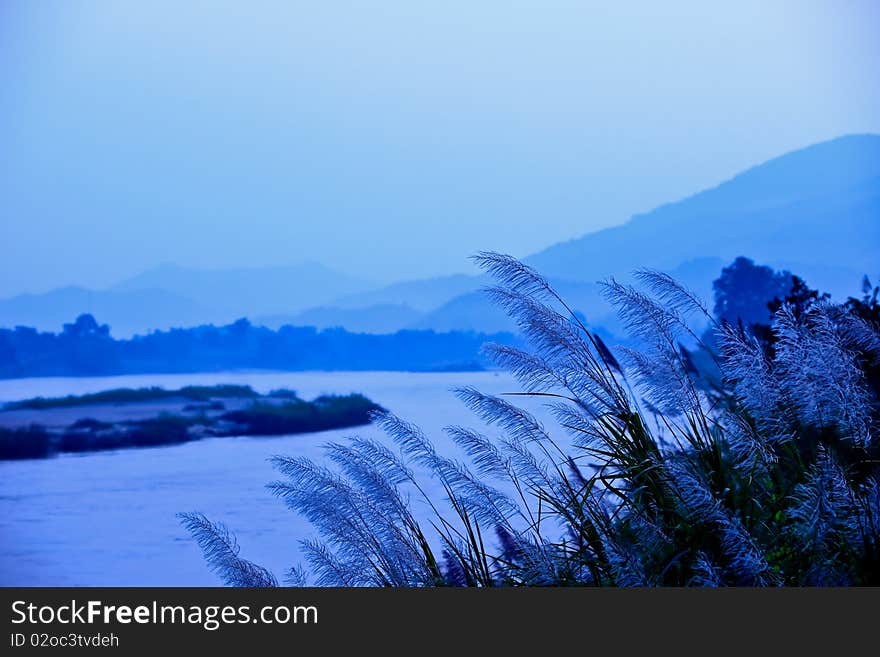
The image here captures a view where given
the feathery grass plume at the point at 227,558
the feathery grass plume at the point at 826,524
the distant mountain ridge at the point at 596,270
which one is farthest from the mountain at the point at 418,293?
the feathery grass plume at the point at 826,524

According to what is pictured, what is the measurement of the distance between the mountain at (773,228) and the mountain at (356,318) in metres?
0.63

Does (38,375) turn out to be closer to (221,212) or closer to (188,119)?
(221,212)

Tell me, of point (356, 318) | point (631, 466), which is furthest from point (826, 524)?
point (356, 318)

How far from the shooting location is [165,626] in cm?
182

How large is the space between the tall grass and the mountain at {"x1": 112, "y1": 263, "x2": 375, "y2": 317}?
6.62ft

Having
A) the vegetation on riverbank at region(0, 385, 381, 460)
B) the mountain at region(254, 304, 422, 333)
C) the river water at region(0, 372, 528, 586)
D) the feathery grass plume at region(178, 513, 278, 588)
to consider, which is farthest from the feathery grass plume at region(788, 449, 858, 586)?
the mountain at region(254, 304, 422, 333)

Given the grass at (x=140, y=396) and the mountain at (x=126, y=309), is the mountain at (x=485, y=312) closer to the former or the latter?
the grass at (x=140, y=396)

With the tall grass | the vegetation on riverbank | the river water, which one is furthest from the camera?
the vegetation on riverbank

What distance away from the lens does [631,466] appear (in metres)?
1.64

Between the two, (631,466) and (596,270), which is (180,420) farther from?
(631,466)

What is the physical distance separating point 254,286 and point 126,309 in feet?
1.75

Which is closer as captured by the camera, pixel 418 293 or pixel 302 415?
pixel 302 415

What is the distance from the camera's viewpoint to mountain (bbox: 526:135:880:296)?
3.56 meters

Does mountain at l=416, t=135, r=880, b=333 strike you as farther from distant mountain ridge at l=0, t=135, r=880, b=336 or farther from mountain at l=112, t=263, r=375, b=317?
mountain at l=112, t=263, r=375, b=317
